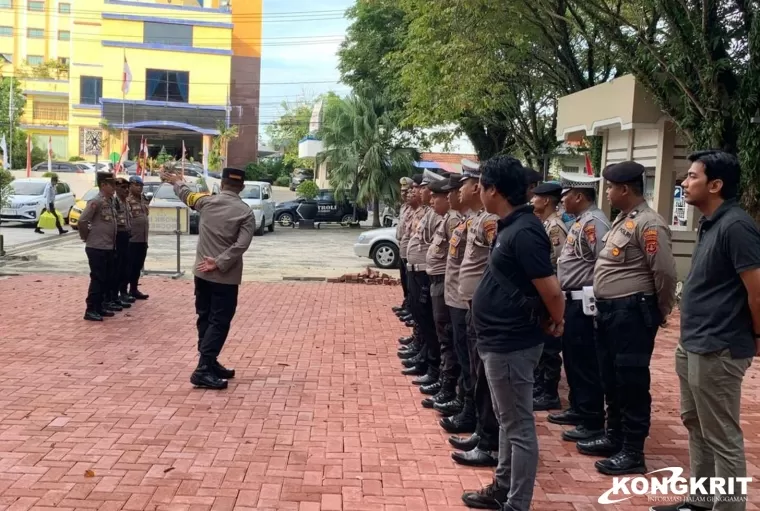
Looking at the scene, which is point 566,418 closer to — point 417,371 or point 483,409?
point 483,409

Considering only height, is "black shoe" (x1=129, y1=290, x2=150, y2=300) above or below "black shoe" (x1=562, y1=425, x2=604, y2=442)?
below

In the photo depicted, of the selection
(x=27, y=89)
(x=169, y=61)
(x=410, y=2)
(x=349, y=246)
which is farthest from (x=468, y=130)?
(x=27, y=89)

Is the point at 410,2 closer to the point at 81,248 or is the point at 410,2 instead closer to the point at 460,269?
the point at 81,248

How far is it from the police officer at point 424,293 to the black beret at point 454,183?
54cm

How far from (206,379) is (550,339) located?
292 cm

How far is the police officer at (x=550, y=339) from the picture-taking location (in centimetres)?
580

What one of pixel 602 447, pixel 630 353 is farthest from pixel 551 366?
pixel 630 353

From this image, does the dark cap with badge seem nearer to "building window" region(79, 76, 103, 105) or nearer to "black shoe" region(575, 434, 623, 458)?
"black shoe" region(575, 434, 623, 458)

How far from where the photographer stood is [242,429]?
5.19 m

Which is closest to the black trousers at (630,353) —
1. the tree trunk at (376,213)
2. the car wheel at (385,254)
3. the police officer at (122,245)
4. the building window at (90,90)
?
the police officer at (122,245)

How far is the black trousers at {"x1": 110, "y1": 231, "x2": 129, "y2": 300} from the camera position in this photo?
393 inches

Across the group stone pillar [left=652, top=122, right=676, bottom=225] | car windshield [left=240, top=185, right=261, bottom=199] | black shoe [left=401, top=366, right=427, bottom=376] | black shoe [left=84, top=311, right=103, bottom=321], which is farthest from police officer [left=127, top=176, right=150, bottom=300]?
car windshield [left=240, top=185, right=261, bottom=199]

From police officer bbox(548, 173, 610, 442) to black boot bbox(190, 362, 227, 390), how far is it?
113 inches

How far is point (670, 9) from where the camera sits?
415 inches
